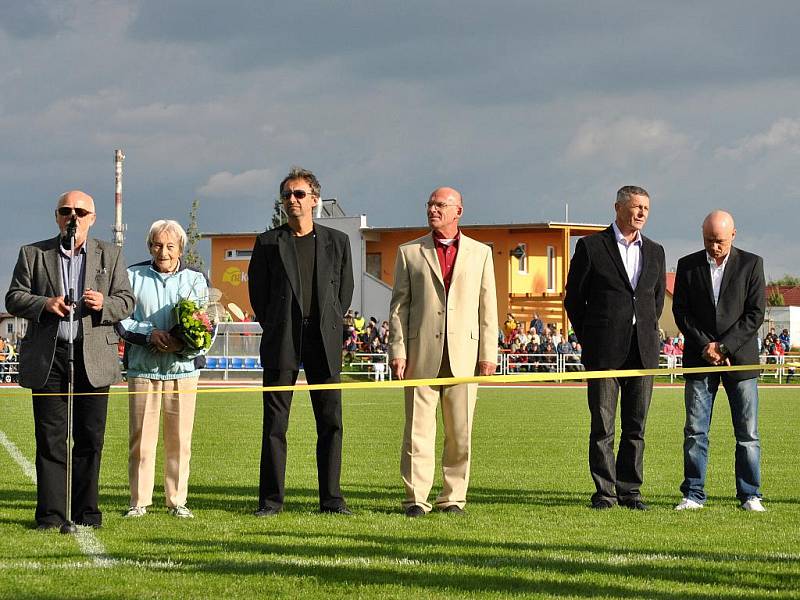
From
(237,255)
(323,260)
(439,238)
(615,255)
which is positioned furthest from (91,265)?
(237,255)

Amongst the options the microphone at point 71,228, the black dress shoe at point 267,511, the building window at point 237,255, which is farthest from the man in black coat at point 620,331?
the building window at point 237,255

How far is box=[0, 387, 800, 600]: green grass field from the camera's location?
20.5 ft

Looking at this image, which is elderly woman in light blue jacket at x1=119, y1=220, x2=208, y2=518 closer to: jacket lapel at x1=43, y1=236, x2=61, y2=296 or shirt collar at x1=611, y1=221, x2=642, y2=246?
jacket lapel at x1=43, y1=236, x2=61, y2=296

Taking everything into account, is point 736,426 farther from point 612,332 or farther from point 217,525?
point 217,525

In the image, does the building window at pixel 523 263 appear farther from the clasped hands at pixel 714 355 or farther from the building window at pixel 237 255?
the clasped hands at pixel 714 355

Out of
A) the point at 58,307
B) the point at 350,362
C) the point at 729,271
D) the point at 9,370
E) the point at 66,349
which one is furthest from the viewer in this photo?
the point at 350,362

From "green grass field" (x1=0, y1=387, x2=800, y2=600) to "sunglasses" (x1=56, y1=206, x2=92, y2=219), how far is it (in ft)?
5.71

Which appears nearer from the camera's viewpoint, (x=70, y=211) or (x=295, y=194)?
(x=70, y=211)

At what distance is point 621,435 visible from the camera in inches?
376

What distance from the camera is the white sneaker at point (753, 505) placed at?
9406mm

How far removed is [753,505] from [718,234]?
208cm

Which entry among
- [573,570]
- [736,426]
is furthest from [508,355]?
[573,570]

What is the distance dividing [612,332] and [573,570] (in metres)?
3.16

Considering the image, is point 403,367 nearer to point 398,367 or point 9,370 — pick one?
point 398,367
